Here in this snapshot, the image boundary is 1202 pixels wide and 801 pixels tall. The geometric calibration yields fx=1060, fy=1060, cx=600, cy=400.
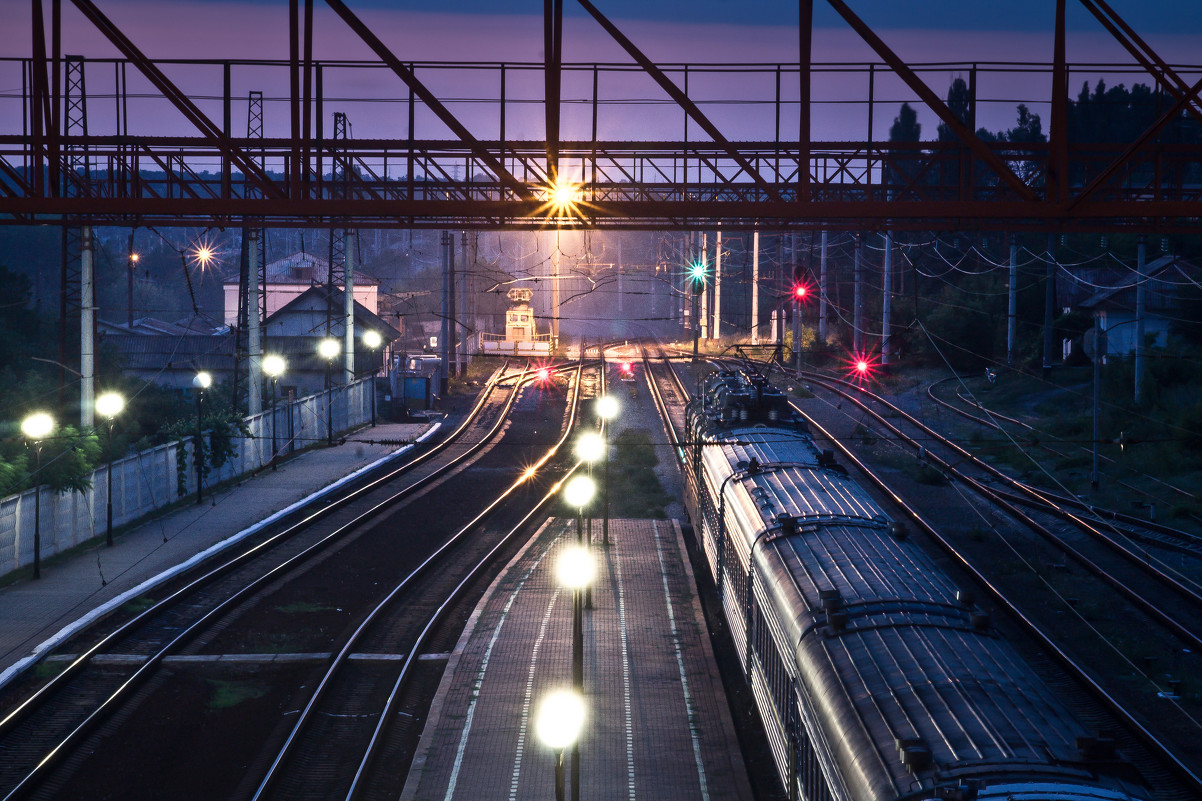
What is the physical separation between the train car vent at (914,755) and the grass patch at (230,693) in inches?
486

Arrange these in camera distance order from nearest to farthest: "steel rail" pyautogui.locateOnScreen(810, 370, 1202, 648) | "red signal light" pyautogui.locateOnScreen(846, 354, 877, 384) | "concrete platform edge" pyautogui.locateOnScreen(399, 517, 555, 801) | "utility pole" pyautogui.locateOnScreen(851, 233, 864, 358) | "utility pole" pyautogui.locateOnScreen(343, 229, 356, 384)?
"concrete platform edge" pyautogui.locateOnScreen(399, 517, 555, 801)
"steel rail" pyautogui.locateOnScreen(810, 370, 1202, 648)
"utility pole" pyautogui.locateOnScreen(343, 229, 356, 384)
"utility pole" pyautogui.locateOnScreen(851, 233, 864, 358)
"red signal light" pyautogui.locateOnScreen(846, 354, 877, 384)

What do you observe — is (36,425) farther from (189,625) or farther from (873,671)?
(873,671)

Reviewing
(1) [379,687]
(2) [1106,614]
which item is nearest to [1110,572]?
(2) [1106,614]

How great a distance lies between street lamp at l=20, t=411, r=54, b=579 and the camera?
21891mm

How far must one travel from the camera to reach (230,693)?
17.1 meters

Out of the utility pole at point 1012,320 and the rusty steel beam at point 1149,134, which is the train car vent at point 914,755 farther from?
the utility pole at point 1012,320

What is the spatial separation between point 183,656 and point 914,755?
14.9 m

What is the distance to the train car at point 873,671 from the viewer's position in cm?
703

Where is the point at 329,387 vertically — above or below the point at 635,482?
above

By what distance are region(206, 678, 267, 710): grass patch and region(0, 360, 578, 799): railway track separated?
14 centimetres

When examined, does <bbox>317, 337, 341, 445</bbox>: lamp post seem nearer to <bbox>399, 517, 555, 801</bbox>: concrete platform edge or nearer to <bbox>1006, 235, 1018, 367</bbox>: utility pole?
<bbox>399, 517, 555, 801</bbox>: concrete platform edge

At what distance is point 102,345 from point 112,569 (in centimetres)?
2619

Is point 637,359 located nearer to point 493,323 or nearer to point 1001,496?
point 493,323

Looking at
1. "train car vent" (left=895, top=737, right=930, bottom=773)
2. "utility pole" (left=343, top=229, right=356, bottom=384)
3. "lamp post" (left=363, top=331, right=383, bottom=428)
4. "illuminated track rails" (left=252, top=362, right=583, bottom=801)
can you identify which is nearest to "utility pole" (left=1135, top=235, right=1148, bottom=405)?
"illuminated track rails" (left=252, top=362, right=583, bottom=801)
